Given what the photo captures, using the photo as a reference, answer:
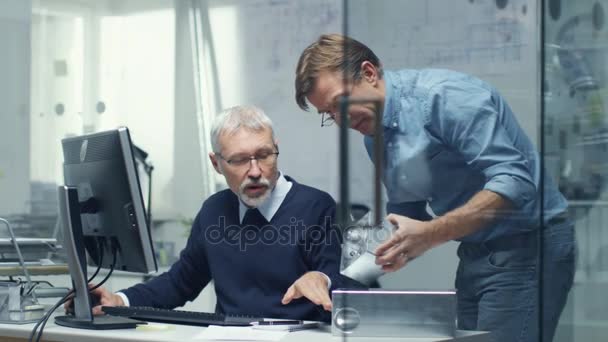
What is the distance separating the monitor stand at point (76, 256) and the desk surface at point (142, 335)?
6 centimetres

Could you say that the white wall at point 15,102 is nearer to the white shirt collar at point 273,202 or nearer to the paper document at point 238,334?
the white shirt collar at point 273,202

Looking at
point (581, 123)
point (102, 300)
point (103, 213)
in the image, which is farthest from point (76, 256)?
point (581, 123)

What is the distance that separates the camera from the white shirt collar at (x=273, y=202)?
9.24ft

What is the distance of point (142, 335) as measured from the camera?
226 centimetres

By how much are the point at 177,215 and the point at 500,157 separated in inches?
132

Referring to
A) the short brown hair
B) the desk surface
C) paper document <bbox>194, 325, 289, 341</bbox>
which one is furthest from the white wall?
paper document <bbox>194, 325, 289, 341</bbox>

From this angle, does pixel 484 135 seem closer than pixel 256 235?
Yes

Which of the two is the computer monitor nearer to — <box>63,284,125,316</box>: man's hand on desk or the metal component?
<box>63,284,125,316</box>: man's hand on desk

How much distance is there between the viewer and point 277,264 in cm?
275

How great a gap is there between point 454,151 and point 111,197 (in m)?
0.92

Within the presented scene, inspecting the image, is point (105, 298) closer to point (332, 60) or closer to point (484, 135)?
point (332, 60)

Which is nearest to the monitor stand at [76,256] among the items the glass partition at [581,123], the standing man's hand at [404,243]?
the standing man's hand at [404,243]

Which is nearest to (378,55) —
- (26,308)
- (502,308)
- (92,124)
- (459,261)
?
(459,261)

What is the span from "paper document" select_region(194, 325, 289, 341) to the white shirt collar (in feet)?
1.82
